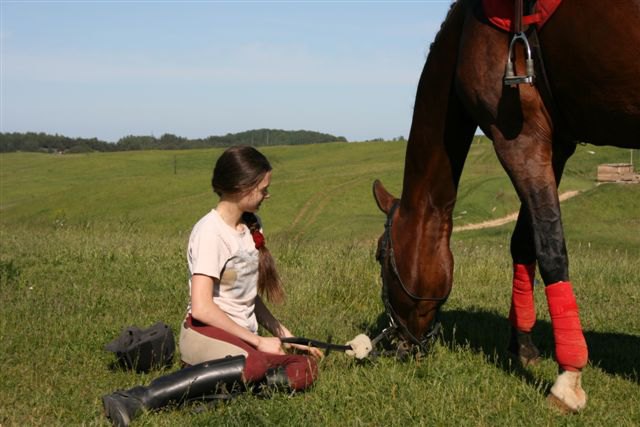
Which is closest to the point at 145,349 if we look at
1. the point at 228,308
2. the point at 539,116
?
the point at 228,308

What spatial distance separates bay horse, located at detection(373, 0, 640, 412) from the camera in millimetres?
3984

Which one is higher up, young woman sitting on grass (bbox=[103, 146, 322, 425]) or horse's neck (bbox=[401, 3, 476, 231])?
horse's neck (bbox=[401, 3, 476, 231])

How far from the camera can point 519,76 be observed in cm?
408

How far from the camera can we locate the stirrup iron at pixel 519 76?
4.02 meters

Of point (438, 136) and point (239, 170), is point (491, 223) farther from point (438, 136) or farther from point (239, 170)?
point (239, 170)

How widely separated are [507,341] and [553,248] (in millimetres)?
1876

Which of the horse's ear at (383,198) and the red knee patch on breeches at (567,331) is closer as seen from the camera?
the red knee patch on breeches at (567,331)

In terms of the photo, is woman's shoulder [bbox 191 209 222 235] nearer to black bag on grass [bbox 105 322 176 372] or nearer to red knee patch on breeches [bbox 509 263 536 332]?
black bag on grass [bbox 105 322 176 372]

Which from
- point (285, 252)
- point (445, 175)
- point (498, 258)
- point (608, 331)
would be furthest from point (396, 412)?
point (498, 258)

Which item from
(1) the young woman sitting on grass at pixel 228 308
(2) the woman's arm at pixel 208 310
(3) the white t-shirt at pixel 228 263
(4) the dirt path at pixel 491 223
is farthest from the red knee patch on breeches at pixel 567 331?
(4) the dirt path at pixel 491 223

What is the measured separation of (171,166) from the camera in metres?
75.9

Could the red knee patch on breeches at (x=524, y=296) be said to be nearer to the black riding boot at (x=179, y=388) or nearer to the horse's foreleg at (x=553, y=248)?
the horse's foreleg at (x=553, y=248)

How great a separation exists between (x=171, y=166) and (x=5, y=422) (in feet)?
239

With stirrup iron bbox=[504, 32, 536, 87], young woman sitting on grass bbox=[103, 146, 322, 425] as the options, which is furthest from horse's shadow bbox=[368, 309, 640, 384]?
stirrup iron bbox=[504, 32, 536, 87]
